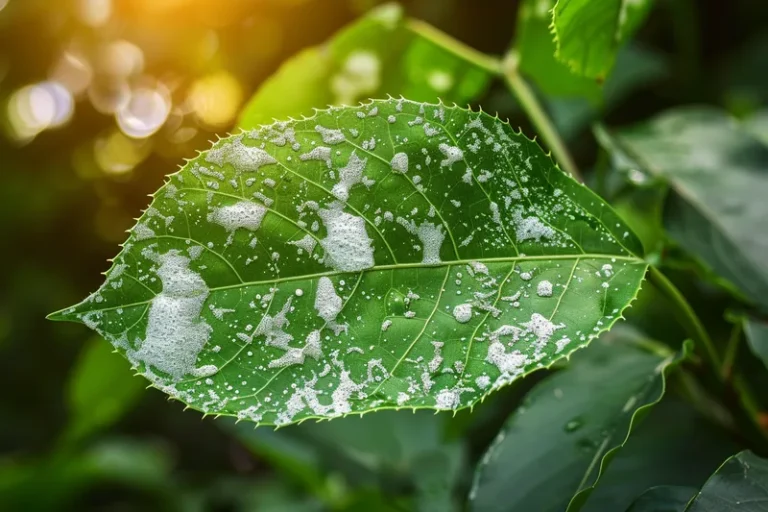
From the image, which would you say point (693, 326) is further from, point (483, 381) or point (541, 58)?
point (541, 58)

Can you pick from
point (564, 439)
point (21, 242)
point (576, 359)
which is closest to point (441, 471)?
point (576, 359)

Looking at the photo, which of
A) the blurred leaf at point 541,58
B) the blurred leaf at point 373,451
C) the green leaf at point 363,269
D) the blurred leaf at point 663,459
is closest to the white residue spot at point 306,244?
the green leaf at point 363,269

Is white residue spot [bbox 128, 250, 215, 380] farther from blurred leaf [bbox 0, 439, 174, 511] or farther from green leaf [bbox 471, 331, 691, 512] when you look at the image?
blurred leaf [bbox 0, 439, 174, 511]

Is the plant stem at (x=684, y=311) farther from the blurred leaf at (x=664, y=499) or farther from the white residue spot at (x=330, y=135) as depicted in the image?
the white residue spot at (x=330, y=135)

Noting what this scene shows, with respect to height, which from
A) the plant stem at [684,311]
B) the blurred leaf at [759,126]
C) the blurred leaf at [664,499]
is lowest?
the blurred leaf at [664,499]

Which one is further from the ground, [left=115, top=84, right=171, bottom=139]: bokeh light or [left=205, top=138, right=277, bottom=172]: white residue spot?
[left=115, top=84, right=171, bottom=139]: bokeh light

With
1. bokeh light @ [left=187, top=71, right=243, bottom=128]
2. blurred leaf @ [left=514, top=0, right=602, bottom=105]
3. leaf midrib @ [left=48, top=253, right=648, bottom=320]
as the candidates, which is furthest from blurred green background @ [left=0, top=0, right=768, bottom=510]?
leaf midrib @ [left=48, top=253, right=648, bottom=320]
